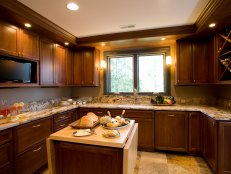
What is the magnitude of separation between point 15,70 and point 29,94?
72 cm

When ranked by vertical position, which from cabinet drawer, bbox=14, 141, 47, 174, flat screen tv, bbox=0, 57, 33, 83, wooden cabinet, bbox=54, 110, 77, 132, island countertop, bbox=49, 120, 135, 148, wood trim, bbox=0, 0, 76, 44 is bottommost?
cabinet drawer, bbox=14, 141, 47, 174

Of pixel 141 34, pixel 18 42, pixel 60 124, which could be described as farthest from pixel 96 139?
pixel 141 34

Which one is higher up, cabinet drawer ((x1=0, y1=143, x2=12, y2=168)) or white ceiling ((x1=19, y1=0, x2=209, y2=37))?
white ceiling ((x1=19, y1=0, x2=209, y2=37))

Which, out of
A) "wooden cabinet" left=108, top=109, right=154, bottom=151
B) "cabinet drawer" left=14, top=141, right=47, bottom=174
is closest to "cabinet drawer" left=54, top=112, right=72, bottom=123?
"cabinet drawer" left=14, top=141, right=47, bottom=174

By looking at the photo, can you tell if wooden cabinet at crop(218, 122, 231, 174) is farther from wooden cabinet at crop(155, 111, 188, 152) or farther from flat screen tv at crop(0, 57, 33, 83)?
flat screen tv at crop(0, 57, 33, 83)

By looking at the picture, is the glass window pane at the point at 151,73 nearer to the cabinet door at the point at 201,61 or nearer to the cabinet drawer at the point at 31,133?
the cabinet door at the point at 201,61

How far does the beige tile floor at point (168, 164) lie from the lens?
2.38m

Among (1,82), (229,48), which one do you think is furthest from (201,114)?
(1,82)

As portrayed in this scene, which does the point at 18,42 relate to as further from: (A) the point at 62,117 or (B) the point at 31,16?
(A) the point at 62,117

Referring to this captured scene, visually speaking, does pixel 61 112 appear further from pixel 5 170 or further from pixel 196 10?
pixel 196 10

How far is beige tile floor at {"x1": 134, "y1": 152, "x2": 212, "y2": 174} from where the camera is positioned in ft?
7.80

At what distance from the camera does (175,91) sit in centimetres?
358

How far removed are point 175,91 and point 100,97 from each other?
2.00 m

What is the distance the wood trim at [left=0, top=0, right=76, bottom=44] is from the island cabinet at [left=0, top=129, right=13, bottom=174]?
1609mm
